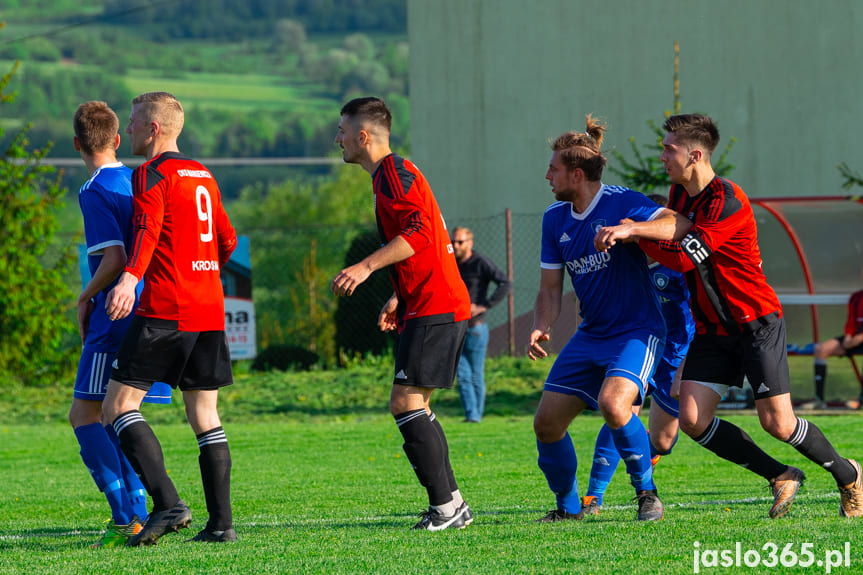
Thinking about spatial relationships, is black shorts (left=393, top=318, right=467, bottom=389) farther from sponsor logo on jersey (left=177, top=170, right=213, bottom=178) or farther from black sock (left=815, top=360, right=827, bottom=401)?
black sock (left=815, top=360, right=827, bottom=401)

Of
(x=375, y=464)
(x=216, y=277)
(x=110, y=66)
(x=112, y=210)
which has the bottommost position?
(x=375, y=464)

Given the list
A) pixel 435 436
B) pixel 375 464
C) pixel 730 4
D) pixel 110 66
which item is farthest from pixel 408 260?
pixel 110 66

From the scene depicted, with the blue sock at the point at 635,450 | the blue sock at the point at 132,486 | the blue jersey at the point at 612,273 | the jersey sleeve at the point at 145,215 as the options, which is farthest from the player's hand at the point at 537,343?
the blue sock at the point at 132,486

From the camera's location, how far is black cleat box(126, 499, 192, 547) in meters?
5.39

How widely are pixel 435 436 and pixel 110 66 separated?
141 m

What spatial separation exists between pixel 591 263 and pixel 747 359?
95cm

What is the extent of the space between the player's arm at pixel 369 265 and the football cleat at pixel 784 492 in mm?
2293

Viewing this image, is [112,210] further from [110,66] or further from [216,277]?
[110,66]

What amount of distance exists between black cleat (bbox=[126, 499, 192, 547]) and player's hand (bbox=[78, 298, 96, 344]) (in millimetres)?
1079

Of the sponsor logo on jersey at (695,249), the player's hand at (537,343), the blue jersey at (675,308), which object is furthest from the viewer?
the blue jersey at (675,308)

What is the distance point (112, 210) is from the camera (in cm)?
579

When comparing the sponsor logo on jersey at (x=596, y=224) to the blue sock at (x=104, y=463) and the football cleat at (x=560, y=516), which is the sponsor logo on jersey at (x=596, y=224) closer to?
the football cleat at (x=560, y=516)

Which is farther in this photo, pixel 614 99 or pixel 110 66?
pixel 110 66

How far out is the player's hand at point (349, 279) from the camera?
17.5 feet
